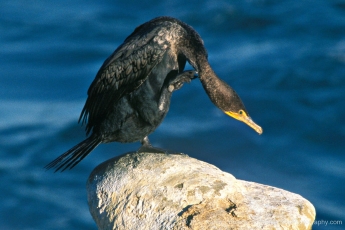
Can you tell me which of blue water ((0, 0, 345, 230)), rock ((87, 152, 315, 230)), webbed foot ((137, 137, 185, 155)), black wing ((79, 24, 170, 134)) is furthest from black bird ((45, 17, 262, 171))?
blue water ((0, 0, 345, 230))

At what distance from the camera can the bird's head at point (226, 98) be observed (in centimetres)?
576

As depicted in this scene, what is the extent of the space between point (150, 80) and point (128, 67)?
222 millimetres

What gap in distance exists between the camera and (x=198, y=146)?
8.69 m

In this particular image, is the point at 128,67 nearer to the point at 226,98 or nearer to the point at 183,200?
the point at 226,98

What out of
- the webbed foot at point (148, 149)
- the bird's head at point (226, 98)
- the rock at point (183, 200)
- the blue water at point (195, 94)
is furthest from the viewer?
the blue water at point (195, 94)

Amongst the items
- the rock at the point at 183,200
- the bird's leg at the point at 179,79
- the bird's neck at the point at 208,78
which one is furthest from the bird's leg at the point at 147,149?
the bird's neck at the point at 208,78

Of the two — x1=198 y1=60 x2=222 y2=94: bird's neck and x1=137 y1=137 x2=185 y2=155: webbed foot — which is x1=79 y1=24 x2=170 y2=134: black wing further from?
x1=137 y1=137 x2=185 y2=155: webbed foot

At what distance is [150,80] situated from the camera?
601 cm

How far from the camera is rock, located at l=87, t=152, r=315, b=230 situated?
5.12 meters

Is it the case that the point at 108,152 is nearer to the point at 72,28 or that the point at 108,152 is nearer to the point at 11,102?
the point at 11,102

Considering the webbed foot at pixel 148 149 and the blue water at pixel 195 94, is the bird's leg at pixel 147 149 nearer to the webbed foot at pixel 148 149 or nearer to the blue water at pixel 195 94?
the webbed foot at pixel 148 149

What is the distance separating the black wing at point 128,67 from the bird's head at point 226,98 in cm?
50

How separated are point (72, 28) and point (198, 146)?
11.1 feet

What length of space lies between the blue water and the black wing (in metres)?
2.33
